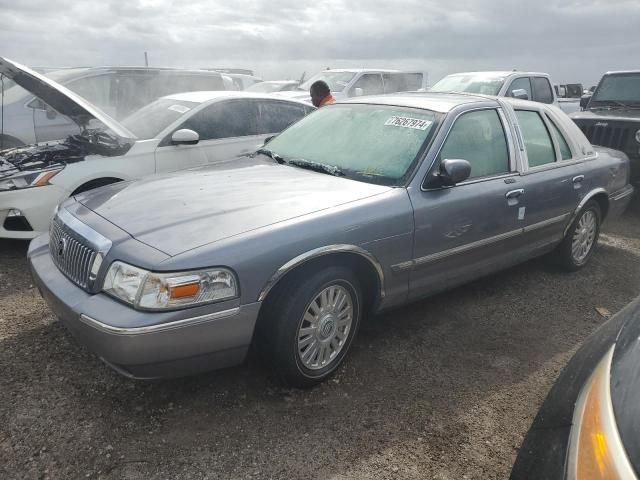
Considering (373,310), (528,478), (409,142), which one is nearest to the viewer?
(528,478)

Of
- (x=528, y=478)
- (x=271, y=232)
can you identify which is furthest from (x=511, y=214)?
(x=528, y=478)

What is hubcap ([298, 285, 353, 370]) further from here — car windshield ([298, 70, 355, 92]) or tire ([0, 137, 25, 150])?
car windshield ([298, 70, 355, 92])

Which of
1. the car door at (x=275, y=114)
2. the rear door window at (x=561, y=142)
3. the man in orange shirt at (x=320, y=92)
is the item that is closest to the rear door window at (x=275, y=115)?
the car door at (x=275, y=114)

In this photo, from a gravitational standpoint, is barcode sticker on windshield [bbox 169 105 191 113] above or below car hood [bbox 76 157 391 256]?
above

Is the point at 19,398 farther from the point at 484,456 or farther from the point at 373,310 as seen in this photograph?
the point at 484,456

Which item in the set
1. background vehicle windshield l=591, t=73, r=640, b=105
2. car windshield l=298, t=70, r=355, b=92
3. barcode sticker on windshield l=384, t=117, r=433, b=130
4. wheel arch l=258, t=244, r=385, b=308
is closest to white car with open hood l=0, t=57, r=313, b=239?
barcode sticker on windshield l=384, t=117, r=433, b=130

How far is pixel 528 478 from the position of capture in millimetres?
1654

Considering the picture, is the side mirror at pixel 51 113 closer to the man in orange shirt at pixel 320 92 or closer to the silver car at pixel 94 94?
the silver car at pixel 94 94

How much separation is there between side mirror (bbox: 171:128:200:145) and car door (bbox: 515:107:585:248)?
2935 mm

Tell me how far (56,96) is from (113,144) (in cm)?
61

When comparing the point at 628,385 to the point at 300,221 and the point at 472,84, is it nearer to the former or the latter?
the point at 300,221

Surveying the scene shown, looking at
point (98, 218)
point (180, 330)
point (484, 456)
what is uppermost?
point (98, 218)

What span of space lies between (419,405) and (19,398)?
209 cm

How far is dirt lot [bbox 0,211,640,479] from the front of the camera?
236cm
